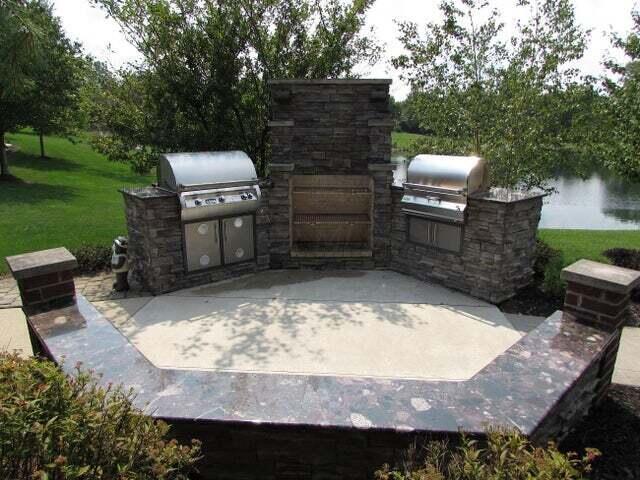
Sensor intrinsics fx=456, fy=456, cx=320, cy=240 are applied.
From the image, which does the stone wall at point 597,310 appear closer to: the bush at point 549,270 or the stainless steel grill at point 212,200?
the bush at point 549,270

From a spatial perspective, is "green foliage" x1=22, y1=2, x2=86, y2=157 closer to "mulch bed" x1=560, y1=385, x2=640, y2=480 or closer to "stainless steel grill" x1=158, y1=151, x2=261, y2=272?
"stainless steel grill" x1=158, y1=151, x2=261, y2=272

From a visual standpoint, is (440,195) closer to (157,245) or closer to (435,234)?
(435,234)

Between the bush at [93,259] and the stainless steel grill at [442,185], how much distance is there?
6.31 metres

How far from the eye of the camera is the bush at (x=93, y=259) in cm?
944

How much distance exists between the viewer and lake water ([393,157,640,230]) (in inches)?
813

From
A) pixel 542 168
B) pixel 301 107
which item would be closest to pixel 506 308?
pixel 542 168

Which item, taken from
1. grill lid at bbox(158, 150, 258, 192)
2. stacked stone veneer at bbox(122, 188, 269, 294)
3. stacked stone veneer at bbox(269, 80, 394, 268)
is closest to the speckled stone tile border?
stacked stone veneer at bbox(122, 188, 269, 294)

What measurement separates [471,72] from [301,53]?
383cm

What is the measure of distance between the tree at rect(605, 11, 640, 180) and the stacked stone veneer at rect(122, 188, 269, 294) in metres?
7.59

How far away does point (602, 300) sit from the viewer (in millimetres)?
4117

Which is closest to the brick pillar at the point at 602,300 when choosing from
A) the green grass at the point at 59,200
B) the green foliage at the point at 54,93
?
the green grass at the point at 59,200

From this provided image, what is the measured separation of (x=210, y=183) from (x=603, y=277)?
592cm

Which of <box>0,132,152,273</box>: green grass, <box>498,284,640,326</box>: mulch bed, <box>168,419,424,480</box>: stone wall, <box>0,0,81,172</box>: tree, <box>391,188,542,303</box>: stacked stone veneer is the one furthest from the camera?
<box>0,0,81,172</box>: tree

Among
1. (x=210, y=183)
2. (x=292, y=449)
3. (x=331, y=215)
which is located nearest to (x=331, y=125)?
(x=331, y=215)
